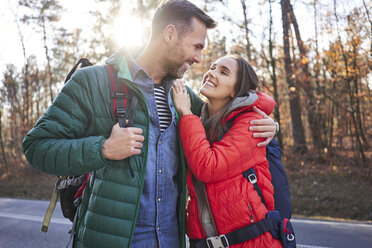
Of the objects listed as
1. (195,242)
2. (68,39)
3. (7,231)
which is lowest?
(7,231)

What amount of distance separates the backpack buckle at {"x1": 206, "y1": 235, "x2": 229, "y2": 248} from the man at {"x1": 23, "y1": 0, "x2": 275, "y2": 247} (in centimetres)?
20

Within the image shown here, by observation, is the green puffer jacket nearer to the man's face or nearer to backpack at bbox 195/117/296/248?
the man's face

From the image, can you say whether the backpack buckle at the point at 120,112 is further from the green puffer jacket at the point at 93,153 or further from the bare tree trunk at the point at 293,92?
the bare tree trunk at the point at 293,92

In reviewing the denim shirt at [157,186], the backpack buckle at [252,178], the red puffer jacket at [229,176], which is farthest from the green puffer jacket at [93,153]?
the backpack buckle at [252,178]

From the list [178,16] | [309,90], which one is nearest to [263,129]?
[178,16]

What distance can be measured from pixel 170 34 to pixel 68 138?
1.04 metres

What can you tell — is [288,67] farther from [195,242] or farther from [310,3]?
[195,242]

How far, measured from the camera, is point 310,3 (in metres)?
12.6

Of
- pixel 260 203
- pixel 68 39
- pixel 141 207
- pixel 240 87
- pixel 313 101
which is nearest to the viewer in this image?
pixel 141 207

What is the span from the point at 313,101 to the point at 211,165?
40.5 ft

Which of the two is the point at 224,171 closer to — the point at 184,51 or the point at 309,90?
the point at 184,51

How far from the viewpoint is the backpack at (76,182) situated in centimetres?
175

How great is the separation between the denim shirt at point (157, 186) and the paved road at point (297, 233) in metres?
3.67

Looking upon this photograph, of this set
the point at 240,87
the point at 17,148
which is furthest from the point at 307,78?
the point at 17,148
